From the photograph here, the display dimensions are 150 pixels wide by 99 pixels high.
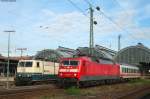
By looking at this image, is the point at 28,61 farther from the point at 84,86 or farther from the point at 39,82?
the point at 84,86

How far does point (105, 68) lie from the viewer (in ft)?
157

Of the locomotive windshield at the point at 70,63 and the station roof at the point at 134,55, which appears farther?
the station roof at the point at 134,55

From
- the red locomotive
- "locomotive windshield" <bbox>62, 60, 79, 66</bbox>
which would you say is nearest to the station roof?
the red locomotive

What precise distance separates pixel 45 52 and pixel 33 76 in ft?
211

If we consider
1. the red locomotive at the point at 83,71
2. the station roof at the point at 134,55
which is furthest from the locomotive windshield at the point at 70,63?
the station roof at the point at 134,55

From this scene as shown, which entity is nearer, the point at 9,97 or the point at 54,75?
the point at 9,97

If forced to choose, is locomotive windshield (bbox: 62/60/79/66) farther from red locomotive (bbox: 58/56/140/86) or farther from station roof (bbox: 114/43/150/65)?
station roof (bbox: 114/43/150/65)

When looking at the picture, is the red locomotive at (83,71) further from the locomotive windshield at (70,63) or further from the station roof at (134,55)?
the station roof at (134,55)

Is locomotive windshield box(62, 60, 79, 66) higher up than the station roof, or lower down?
lower down

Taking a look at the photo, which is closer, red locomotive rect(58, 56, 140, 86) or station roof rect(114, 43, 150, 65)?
red locomotive rect(58, 56, 140, 86)

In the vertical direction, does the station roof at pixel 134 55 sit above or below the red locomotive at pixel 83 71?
above

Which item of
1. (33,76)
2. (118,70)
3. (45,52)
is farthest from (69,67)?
(45,52)

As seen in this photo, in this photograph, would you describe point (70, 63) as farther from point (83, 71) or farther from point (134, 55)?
point (134, 55)

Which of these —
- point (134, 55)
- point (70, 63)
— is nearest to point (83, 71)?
point (70, 63)
